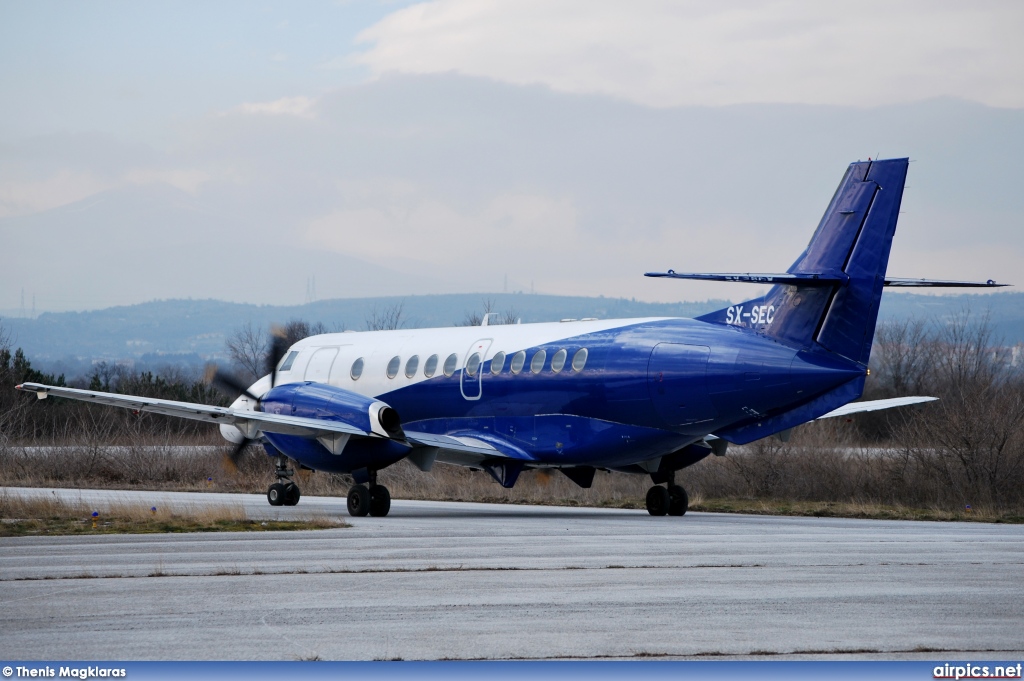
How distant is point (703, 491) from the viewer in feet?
113

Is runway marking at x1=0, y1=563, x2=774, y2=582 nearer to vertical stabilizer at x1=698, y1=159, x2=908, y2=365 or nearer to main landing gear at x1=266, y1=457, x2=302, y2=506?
vertical stabilizer at x1=698, y1=159, x2=908, y2=365

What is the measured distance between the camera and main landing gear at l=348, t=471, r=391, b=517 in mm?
24641

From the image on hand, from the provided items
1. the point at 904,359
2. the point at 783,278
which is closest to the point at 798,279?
the point at 783,278

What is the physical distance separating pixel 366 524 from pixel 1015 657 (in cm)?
1486

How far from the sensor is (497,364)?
26266 mm

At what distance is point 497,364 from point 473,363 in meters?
0.75

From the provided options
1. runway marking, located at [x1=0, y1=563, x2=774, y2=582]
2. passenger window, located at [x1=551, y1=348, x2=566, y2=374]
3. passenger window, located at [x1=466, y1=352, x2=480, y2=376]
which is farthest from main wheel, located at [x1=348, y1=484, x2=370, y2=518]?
runway marking, located at [x1=0, y1=563, x2=774, y2=582]

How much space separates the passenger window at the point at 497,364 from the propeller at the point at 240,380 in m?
5.63

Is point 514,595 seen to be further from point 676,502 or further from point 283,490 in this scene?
point 283,490

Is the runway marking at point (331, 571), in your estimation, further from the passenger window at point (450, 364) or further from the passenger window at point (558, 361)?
the passenger window at point (450, 364)

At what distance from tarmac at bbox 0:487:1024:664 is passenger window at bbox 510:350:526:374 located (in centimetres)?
651

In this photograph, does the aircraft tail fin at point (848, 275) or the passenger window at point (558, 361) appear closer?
the aircraft tail fin at point (848, 275)

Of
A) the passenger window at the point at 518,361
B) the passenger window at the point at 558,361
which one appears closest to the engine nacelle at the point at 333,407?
the passenger window at the point at 518,361

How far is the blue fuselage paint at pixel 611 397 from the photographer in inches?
858
